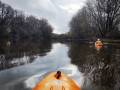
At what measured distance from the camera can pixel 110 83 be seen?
13633 millimetres

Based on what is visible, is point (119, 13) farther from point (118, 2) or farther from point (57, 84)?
point (57, 84)

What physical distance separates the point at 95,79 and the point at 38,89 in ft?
21.2

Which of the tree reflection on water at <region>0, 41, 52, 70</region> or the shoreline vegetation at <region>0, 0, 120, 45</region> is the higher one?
the shoreline vegetation at <region>0, 0, 120, 45</region>

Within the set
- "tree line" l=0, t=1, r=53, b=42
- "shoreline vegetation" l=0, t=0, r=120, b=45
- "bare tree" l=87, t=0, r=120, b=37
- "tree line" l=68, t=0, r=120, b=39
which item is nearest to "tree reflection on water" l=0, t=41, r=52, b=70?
"shoreline vegetation" l=0, t=0, r=120, b=45

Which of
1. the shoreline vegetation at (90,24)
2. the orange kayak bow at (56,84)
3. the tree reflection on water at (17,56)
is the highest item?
the shoreline vegetation at (90,24)

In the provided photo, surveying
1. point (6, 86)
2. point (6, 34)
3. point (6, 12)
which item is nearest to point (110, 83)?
point (6, 86)

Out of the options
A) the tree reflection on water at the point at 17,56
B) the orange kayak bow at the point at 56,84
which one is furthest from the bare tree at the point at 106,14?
the orange kayak bow at the point at 56,84

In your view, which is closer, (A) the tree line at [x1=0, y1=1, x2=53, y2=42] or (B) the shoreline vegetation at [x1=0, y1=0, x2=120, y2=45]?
(B) the shoreline vegetation at [x1=0, y1=0, x2=120, y2=45]

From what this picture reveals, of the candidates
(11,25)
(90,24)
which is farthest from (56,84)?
(11,25)

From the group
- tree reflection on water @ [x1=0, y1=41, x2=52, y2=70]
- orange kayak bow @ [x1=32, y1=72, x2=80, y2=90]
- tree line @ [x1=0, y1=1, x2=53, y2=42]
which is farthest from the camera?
tree line @ [x1=0, y1=1, x2=53, y2=42]

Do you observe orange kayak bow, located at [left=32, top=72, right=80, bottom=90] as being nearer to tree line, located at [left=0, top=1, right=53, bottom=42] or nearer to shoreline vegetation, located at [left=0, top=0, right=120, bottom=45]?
shoreline vegetation, located at [left=0, top=0, right=120, bottom=45]

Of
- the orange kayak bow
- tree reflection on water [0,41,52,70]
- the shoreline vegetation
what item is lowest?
tree reflection on water [0,41,52,70]

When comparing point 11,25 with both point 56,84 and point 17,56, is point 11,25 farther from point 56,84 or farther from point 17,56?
point 56,84

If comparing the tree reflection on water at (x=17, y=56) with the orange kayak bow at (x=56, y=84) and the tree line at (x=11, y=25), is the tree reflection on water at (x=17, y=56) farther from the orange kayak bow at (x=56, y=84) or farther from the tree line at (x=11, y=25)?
the tree line at (x=11, y=25)
